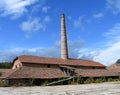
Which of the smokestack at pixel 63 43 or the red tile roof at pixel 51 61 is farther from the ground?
the smokestack at pixel 63 43

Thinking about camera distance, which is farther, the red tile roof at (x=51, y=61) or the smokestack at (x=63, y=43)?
the smokestack at (x=63, y=43)

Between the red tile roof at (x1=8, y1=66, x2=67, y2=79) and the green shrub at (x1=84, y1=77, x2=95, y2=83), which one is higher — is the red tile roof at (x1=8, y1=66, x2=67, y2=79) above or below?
above

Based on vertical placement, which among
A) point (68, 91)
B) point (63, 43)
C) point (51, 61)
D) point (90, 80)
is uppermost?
point (63, 43)

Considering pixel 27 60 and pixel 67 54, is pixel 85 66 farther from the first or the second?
pixel 27 60

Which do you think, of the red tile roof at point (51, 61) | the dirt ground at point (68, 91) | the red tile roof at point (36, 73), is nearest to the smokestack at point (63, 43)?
the red tile roof at point (51, 61)

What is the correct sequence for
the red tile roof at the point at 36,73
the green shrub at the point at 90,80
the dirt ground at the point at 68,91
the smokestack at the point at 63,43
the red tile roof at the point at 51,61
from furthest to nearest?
the smokestack at the point at 63,43, the red tile roof at the point at 51,61, the green shrub at the point at 90,80, the red tile roof at the point at 36,73, the dirt ground at the point at 68,91

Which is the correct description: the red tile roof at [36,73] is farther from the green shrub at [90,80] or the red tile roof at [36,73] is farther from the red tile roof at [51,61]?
the green shrub at [90,80]

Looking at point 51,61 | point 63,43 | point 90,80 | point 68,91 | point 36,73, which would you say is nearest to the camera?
point 68,91

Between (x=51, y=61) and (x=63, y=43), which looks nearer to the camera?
(x=51, y=61)

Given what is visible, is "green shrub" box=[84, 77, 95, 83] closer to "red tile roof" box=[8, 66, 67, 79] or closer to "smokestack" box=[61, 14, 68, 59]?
"red tile roof" box=[8, 66, 67, 79]

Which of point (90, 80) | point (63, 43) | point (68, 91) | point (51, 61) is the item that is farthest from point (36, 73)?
point (68, 91)

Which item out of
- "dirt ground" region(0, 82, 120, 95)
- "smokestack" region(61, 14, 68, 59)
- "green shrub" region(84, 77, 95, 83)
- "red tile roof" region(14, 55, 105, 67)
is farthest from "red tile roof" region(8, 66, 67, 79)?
"dirt ground" region(0, 82, 120, 95)

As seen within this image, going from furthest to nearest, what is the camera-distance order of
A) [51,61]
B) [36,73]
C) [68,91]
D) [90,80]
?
[51,61] → [90,80] → [36,73] → [68,91]

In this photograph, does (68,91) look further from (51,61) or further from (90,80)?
(51,61)
